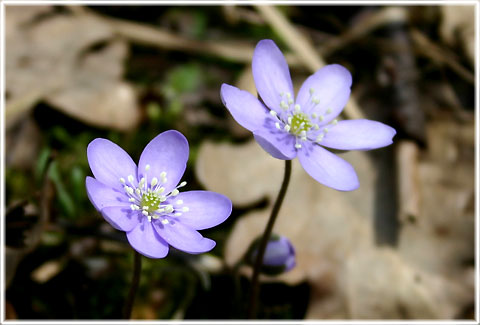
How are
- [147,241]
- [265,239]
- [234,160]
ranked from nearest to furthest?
[147,241] < [265,239] < [234,160]

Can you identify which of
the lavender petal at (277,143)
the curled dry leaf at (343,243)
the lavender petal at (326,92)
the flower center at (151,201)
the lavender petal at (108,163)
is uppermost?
the lavender petal at (326,92)

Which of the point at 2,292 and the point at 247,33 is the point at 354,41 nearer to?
the point at 247,33

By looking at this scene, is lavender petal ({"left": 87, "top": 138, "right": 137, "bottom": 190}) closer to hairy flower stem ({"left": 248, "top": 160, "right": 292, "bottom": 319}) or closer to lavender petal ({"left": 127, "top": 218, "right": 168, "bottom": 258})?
lavender petal ({"left": 127, "top": 218, "right": 168, "bottom": 258})

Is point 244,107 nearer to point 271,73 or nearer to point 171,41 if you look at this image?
point 271,73

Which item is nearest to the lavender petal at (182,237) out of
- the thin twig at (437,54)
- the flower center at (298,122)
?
the flower center at (298,122)

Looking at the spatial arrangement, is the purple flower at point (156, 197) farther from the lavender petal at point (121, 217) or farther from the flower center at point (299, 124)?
the flower center at point (299, 124)

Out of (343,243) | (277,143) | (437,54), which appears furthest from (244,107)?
(437,54)

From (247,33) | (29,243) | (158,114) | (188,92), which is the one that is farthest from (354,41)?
(29,243)
